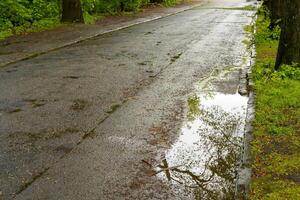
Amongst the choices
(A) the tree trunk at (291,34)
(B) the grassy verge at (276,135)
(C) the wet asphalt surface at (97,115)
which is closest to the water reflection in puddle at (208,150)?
(C) the wet asphalt surface at (97,115)

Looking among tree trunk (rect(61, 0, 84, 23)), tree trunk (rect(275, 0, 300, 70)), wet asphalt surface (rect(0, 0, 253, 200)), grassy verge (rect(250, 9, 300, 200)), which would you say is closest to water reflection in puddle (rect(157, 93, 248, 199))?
wet asphalt surface (rect(0, 0, 253, 200))

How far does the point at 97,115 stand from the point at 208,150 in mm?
2422

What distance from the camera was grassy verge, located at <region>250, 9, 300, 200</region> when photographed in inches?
209

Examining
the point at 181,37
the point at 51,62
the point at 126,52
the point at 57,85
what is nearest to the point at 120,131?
the point at 57,85

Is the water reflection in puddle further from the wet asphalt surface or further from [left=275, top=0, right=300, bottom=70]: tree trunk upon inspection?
[left=275, top=0, right=300, bottom=70]: tree trunk

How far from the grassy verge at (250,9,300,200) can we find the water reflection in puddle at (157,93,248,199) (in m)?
0.31

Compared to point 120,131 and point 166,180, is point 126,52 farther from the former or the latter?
point 166,180

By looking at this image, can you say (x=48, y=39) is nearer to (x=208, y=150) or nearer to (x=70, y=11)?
(x=70, y=11)

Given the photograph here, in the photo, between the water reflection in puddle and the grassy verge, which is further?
the water reflection in puddle

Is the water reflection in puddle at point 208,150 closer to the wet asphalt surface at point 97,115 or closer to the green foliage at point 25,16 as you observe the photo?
the wet asphalt surface at point 97,115

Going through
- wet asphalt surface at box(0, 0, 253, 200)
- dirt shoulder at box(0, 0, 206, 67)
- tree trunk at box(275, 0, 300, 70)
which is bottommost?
dirt shoulder at box(0, 0, 206, 67)

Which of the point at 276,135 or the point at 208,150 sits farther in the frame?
the point at 276,135

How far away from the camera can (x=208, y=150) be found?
258 inches

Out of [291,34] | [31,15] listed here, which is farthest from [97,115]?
[31,15]
